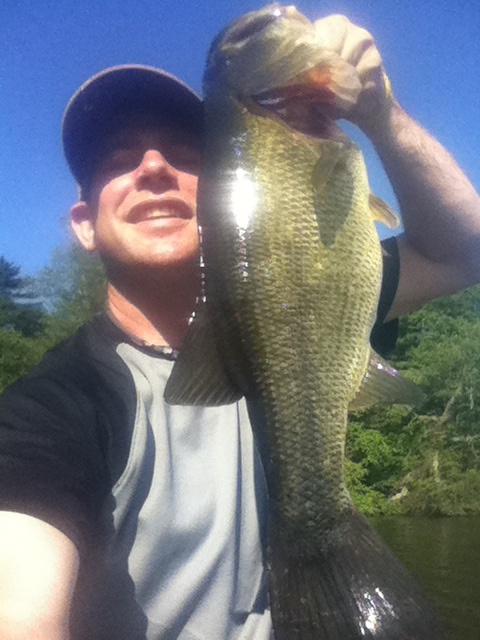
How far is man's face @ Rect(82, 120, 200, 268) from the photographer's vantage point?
2.67m

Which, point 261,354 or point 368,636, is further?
point 261,354

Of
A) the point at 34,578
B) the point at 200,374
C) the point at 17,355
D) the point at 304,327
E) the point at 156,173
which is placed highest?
the point at 17,355

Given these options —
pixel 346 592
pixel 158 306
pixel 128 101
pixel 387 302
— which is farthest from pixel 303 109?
pixel 346 592

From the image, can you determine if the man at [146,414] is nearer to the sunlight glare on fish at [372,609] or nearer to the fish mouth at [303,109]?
the fish mouth at [303,109]

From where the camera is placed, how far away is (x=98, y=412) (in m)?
2.17

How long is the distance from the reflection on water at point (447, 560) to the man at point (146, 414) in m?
10.3

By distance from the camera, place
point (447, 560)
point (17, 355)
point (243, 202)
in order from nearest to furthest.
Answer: point (243, 202) → point (447, 560) → point (17, 355)

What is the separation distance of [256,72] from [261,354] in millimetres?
913

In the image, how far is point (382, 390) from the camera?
2.12 meters

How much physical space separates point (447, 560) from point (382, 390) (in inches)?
755

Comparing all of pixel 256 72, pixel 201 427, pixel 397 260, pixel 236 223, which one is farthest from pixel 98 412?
pixel 397 260

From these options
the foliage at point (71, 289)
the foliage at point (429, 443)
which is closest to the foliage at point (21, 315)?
the foliage at point (71, 289)

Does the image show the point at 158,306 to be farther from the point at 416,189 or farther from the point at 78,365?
the point at 416,189

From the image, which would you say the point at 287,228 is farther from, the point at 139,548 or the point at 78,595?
the point at 78,595
